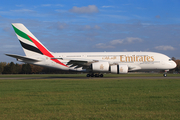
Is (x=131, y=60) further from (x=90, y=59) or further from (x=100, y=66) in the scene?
(x=90, y=59)

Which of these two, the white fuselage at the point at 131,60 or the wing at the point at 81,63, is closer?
the wing at the point at 81,63

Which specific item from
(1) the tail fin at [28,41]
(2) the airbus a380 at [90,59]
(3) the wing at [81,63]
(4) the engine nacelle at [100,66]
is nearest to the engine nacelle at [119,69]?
(2) the airbus a380 at [90,59]

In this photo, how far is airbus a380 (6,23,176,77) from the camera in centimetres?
3344

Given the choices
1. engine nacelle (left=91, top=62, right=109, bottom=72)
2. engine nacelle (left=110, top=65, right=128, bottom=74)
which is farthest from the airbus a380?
engine nacelle (left=110, top=65, right=128, bottom=74)

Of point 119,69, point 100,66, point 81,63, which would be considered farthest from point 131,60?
point 81,63

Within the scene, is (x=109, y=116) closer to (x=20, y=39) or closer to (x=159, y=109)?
(x=159, y=109)

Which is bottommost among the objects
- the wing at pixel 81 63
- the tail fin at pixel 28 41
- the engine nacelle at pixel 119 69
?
the engine nacelle at pixel 119 69

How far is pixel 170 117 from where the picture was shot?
253 inches

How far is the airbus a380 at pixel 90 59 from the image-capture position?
3344cm

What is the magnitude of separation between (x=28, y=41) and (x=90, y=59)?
38.0 feet

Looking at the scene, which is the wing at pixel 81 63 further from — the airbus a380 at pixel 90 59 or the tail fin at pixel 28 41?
the tail fin at pixel 28 41

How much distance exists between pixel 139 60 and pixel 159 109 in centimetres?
2672

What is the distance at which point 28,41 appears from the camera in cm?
3466

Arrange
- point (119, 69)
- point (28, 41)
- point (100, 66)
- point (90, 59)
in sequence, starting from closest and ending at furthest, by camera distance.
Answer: point (119, 69) < point (100, 66) < point (28, 41) < point (90, 59)
